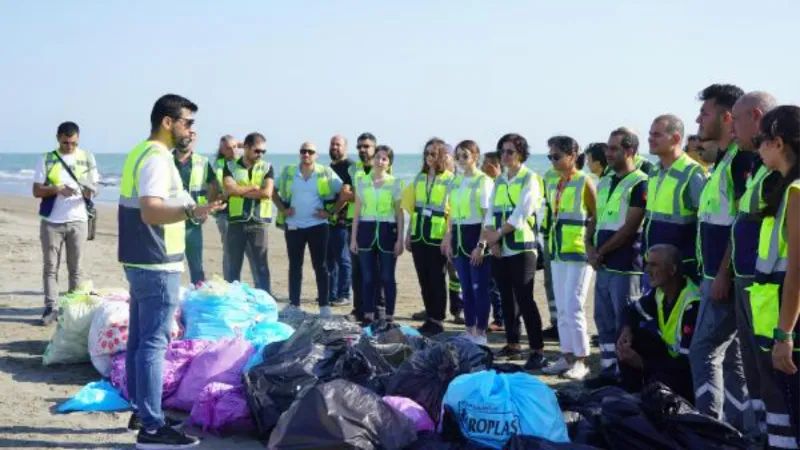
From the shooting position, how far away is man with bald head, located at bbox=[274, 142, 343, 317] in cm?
966

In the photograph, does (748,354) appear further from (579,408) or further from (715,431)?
(579,408)

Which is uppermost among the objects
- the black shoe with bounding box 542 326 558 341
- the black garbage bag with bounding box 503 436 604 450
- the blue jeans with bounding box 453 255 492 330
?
the blue jeans with bounding box 453 255 492 330

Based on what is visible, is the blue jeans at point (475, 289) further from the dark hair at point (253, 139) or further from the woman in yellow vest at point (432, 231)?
the dark hair at point (253, 139)

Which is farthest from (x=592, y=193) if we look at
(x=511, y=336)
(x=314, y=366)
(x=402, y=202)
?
(x=314, y=366)

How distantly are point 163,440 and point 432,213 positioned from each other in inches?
171

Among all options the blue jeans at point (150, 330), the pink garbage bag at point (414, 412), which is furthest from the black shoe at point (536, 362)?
the blue jeans at point (150, 330)

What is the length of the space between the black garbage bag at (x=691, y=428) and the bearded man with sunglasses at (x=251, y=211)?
5.69m

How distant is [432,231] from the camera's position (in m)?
9.00

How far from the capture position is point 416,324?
32.1 feet

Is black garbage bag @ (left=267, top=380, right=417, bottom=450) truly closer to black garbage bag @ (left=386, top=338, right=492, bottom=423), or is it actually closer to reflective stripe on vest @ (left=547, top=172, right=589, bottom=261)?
black garbage bag @ (left=386, top=338, right=492, bottom=423)

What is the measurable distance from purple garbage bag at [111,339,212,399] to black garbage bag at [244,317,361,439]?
62 centimetres

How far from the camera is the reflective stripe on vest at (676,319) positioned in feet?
19.2

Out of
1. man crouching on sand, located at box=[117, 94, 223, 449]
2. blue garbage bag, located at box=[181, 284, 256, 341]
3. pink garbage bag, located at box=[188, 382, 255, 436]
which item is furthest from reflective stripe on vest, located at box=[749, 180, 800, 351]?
blue garbage bag, located at box=[181, 284, 256, 341]

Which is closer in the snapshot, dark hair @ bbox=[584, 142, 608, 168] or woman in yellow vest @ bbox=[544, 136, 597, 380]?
woman in yellow vest @ bbox=[544, 136, 597, 380]
